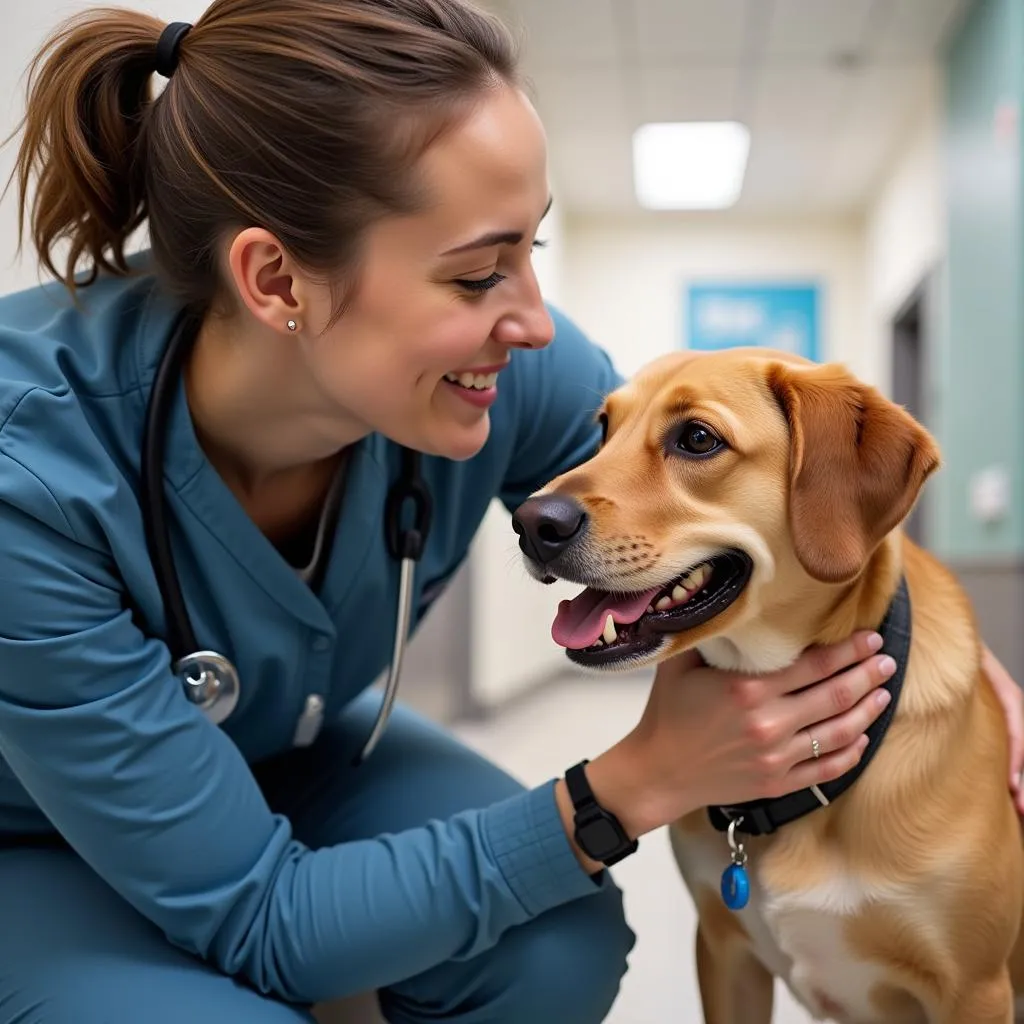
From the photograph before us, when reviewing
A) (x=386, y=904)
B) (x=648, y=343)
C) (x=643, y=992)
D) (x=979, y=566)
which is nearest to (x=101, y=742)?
(x=386, y=904)

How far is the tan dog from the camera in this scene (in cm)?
108

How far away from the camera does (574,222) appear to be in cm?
780

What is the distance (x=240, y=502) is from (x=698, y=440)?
524 millimetres

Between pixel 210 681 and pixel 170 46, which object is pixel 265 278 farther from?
pixel 210 681

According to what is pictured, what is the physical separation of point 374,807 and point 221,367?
1.92ft

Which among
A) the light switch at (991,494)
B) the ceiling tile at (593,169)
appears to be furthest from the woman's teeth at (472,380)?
the ceiling tile at (593,169)

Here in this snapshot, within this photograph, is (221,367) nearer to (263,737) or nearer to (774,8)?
(263,737)

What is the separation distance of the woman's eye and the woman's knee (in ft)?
2.30

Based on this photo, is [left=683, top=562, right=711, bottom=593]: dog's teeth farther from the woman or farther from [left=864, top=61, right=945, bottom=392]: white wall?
[left=864, top=61, right=945, bottom=392]: white wall

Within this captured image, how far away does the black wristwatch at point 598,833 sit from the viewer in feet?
3.79

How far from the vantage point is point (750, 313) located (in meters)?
7.60

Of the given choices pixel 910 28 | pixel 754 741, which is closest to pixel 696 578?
pixel 754 741

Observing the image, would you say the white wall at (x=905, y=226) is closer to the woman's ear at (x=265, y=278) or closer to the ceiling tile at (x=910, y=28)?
the ceiling tile at (x=910, y=28)

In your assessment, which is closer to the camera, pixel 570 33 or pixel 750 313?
pixel 570 33
